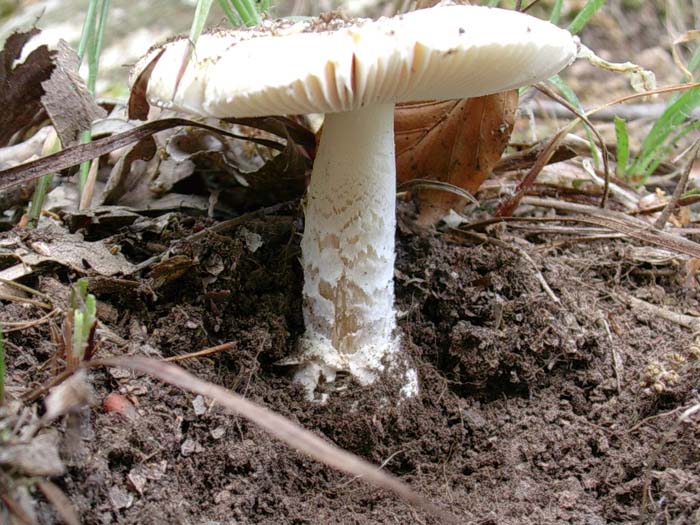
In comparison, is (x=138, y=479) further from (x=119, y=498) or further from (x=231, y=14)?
(x=231, y=14)

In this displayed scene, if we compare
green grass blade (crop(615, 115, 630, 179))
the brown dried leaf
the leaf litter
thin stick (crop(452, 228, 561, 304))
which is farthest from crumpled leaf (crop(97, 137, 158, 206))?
green grass blade (crop(615, 115, 630, 179))

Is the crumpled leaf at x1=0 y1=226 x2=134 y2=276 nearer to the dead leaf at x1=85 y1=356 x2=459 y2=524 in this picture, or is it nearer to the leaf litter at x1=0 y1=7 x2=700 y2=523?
the leaf litter at x1=0 y1=7 x2=700 y2=523

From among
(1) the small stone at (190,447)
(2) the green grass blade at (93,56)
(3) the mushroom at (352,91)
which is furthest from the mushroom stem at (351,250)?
(2) the green grass blade at (93,56)

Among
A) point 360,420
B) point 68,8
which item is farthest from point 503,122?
point 68,8

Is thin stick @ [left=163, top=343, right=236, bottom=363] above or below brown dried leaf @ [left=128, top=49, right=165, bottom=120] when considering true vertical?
below

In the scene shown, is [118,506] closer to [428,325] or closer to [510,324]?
[428,325]
